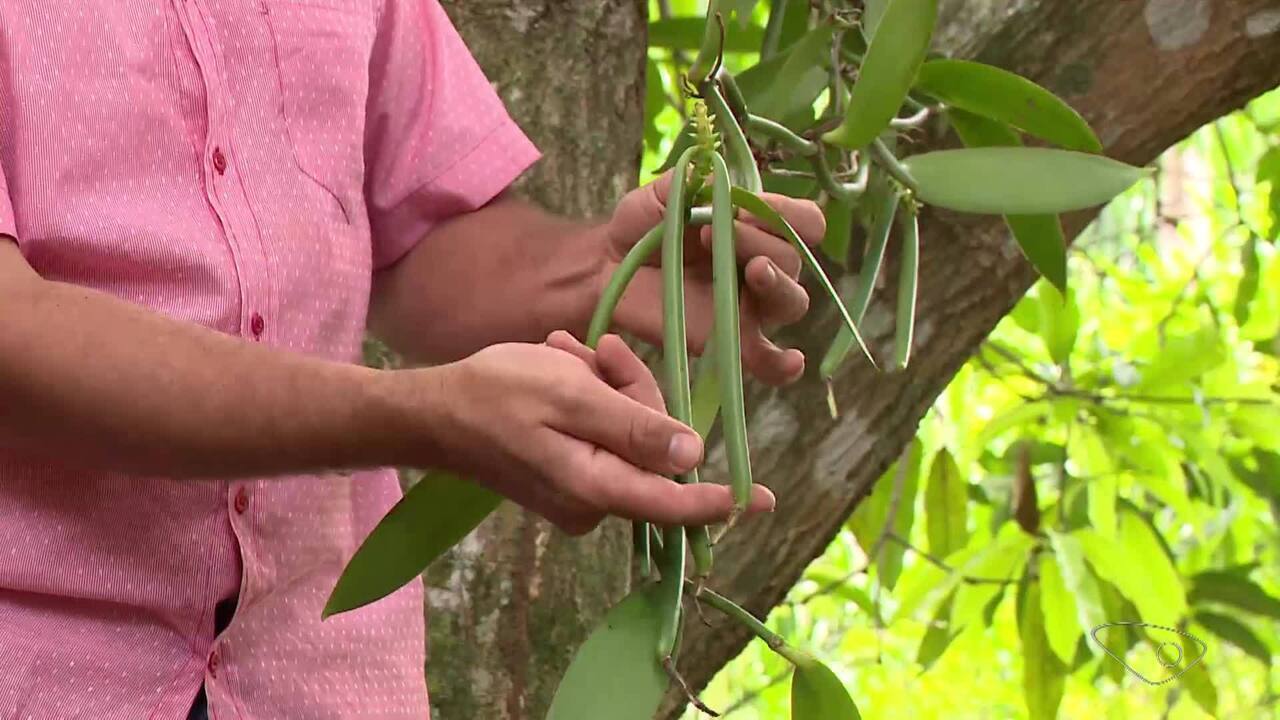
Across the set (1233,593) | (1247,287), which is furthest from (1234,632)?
(1247,287)

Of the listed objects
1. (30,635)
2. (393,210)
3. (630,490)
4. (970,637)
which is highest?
(630,490)

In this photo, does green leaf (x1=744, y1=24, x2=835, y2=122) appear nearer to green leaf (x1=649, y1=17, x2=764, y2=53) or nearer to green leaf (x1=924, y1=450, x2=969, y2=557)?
green leaf (x1=649, y1=17, x2=764, y2=53)

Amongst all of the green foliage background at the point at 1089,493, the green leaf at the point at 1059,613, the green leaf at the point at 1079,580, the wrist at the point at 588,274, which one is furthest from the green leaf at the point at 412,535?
the green leaf at the point at 1059,613

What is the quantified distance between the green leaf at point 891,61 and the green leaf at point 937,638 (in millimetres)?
801

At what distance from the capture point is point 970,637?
149 cm

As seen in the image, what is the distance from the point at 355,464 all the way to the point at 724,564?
51cm

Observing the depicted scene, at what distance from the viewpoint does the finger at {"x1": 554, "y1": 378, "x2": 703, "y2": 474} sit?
15.2 inches

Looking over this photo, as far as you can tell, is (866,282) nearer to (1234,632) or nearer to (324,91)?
(324,91)

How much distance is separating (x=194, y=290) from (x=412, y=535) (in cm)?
18

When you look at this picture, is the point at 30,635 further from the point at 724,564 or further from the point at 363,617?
the point at 724,564

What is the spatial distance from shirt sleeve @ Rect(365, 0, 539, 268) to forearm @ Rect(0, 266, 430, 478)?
0.28 m

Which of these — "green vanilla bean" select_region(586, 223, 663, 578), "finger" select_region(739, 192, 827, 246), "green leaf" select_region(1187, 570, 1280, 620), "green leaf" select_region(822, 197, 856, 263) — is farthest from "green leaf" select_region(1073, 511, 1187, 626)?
"green vanilla bean" select_region(586, 223, 663, 578)

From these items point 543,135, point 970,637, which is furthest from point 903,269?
point 970,637

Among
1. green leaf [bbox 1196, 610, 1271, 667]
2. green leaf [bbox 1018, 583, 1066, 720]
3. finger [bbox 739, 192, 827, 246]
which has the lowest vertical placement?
green leaf [bbox 1018, 583, 1066, 720]
